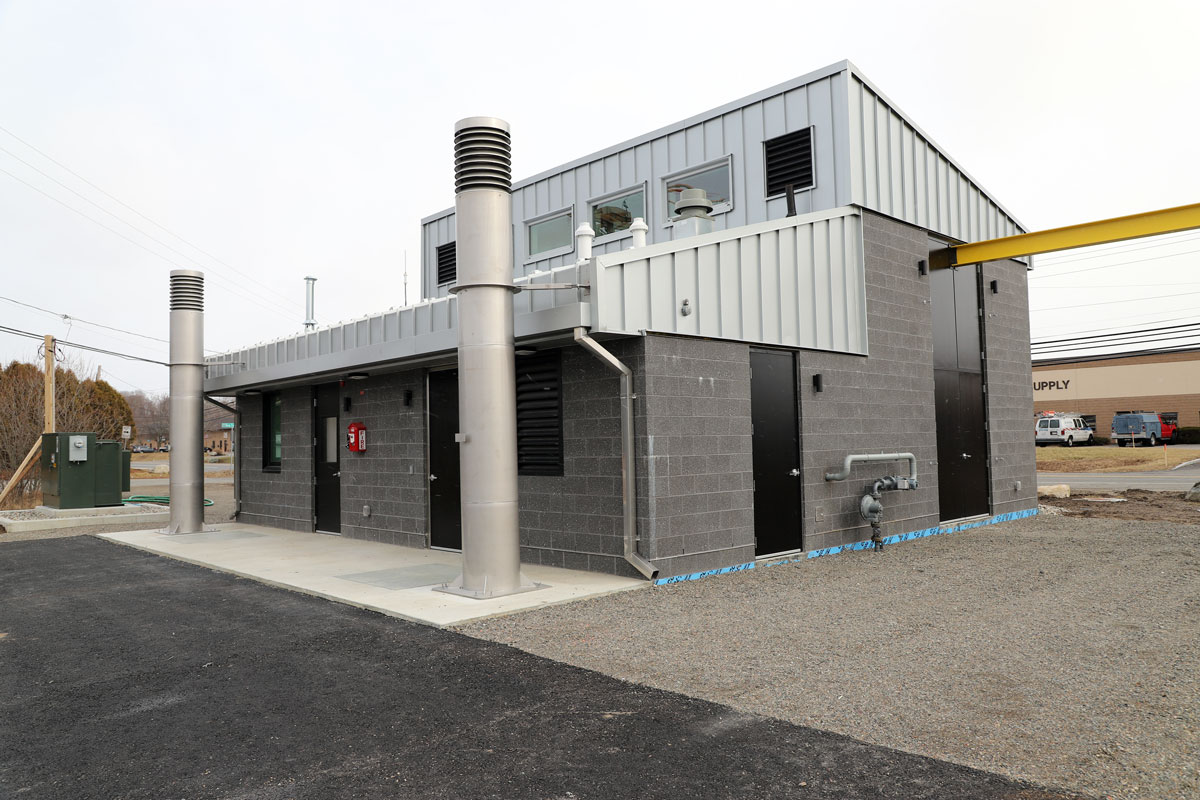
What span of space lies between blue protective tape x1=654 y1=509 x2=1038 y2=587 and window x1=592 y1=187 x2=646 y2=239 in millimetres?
6648

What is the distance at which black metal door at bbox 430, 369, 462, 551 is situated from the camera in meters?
10.6

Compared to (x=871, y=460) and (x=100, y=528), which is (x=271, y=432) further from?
(x=871, y=460)

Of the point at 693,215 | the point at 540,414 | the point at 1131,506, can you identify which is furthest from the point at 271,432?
the point at 1131,506

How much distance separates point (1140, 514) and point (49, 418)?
2414 centimetres

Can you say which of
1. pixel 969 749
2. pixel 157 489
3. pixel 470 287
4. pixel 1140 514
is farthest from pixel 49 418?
pixel 1140 514

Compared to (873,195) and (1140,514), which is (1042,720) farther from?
(1140,514)

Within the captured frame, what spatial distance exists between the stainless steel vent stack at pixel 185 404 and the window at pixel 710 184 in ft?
26.9

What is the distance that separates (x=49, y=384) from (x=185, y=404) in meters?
10.6

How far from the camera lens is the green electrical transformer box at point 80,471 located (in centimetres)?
1708

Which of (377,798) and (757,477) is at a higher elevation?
(757,477)

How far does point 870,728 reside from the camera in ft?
13.1

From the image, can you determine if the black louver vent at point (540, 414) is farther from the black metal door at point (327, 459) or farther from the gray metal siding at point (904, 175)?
the gray metal siding at point (904, 175)

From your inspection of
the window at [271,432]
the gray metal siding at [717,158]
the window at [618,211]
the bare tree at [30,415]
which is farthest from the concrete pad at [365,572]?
the bare tree at [30,415]

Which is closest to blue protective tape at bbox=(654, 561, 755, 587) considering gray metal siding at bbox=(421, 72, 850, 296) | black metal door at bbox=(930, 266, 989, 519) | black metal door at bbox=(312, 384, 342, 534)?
black metal door at bbox=(930, 266, 989, 519)
